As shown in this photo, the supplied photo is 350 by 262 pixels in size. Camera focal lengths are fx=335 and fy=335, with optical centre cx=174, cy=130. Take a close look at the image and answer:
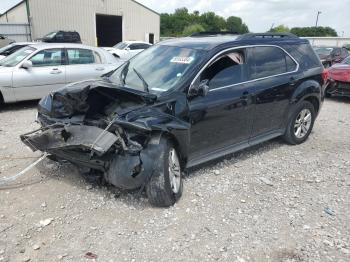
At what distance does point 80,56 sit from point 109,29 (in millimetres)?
26497

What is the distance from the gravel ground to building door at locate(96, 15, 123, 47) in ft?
94.6

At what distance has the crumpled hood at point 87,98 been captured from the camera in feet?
13.1

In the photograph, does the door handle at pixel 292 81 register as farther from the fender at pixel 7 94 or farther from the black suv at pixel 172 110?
the fender at pixel 7 94

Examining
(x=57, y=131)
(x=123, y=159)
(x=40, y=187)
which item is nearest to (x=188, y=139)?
(x=123, y=159)

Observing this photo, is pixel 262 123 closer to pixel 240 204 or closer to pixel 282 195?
pixel 282 195

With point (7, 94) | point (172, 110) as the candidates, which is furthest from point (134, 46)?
point (172, 110)

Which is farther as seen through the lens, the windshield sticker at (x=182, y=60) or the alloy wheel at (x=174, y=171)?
the windshield sticker at (x=182, y=60)

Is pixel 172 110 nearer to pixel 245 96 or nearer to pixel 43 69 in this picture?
pixel 245 96

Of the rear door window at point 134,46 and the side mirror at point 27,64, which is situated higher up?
the side mirror at point 27,64

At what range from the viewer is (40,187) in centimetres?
422

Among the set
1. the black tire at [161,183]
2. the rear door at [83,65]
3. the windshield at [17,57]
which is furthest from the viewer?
the rear door at [83,65]

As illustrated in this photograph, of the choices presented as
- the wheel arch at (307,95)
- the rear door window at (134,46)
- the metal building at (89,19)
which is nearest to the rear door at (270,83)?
the wheel arch at (307,95)

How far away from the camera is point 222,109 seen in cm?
442

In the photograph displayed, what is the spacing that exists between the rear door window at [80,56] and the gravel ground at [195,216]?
398 cm
